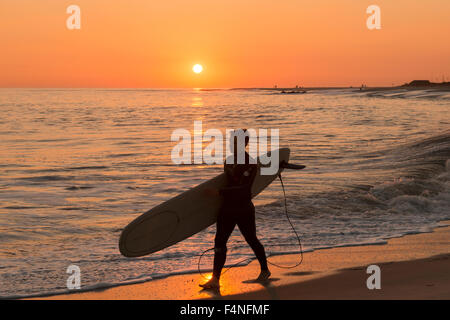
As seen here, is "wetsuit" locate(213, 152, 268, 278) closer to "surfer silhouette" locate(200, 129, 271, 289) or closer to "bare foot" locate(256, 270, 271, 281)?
"surfer silhouette" locate(200, 129, 271, 289)

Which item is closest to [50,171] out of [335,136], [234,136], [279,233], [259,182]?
[279,233]

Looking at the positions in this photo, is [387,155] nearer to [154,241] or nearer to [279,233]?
[279,233]

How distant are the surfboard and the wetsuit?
1.61ft

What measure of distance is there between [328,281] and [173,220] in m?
2.01

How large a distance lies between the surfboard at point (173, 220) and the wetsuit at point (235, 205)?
0.49m

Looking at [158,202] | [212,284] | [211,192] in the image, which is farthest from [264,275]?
[158,202]

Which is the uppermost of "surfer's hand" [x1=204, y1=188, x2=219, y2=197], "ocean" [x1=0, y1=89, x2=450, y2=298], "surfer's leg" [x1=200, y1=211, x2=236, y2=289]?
"surfer's hand" [x1=204, y1=188, x2=219, y2=197]

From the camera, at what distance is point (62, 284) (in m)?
6.55

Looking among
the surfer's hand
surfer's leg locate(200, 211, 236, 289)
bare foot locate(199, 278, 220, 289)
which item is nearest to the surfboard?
the surfer's hand

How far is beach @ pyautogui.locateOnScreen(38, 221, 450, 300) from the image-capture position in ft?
19.2

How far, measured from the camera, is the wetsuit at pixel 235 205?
20.0 ft

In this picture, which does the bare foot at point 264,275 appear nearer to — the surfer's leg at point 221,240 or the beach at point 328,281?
the beach at point 328,281

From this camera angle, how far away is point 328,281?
6.35 meters
